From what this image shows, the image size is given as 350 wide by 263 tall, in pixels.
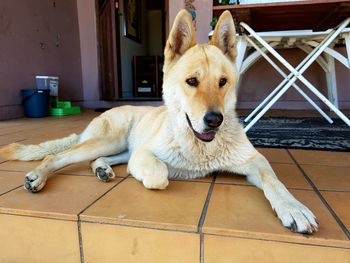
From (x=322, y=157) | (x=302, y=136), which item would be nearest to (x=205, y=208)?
(x=322, y=157)

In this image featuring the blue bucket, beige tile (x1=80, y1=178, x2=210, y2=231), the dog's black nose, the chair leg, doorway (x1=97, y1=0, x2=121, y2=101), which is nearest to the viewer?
beige tile (x1=80, y1=178, x2=210, y2=231)

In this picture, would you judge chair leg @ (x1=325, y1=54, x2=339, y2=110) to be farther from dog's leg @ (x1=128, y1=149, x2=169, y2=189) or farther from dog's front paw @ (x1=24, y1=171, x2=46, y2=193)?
dog's front paw @ (x1=24, y1=171, x2=46, y2=193)

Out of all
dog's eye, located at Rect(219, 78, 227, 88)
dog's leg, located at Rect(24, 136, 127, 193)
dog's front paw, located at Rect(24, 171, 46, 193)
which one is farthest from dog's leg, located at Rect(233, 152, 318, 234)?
dog's front paw, located at Rect(24, 171, 46, 193)

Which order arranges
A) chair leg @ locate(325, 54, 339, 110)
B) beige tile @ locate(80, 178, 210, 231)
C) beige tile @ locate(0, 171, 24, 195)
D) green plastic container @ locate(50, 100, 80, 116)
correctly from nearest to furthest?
beige tile @ locate(80, 178, 210, 231), beige tile @ locate(0, 171, 24, 195), chair leg @ locate(325, 54, 339, 110), green plastic container @ locate(50, 100, 80, 116)

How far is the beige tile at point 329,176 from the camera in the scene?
3.84ft

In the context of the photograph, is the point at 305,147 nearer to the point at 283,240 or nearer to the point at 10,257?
the point at 283,240

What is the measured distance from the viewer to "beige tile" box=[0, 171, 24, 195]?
3.91 ft

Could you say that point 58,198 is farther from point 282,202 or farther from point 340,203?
point 340,203

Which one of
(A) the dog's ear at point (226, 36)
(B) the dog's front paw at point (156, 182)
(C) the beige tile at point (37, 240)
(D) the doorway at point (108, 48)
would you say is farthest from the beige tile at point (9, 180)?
(D) the doorway at point (108, 48)

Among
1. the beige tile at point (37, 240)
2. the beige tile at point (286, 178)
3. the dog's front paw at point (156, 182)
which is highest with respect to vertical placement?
the dog's front paw at point (156, 182)

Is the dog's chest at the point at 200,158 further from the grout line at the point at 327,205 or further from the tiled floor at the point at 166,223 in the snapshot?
the grout line at the point at 327,205

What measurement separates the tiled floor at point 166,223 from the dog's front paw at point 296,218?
20 millimetres

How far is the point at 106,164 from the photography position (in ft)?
4.50

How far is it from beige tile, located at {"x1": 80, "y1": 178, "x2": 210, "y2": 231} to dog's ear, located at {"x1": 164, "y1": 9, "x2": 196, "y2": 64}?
0.63m
